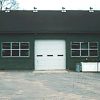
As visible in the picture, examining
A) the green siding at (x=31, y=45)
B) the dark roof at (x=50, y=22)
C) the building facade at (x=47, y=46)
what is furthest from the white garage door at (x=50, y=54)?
the dark roof at (x=50, y=22)

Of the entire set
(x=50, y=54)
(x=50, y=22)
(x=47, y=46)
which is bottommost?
(x=50, y=54)

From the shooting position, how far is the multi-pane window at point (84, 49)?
117ft

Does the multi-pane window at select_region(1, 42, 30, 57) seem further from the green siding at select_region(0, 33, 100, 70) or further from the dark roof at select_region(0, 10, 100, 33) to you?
the dark roof at select_region(0, 10, 100, 33)

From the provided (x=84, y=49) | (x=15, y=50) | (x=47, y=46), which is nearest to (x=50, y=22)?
(x=47, y=46)

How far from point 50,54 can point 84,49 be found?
3212 millimetres

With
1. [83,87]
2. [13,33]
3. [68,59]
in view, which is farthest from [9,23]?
[83,87]

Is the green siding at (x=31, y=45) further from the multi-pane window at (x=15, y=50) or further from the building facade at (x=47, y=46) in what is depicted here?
the multi-pane window at (x=15, y=50)

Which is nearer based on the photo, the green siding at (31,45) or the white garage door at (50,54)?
the green siding at (31,45)

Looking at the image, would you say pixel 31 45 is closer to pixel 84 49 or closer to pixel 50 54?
pixel 50 54

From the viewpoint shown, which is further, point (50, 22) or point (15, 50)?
point (50, 22)

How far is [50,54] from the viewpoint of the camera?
35.5 meters

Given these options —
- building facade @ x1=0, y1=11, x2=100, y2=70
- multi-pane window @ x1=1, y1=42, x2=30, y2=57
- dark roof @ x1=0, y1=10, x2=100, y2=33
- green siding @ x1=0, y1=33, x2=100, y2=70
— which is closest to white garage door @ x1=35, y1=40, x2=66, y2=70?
building facade @ x1=0, y1=11, x2=100, y2=70

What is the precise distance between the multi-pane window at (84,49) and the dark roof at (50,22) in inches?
47.7

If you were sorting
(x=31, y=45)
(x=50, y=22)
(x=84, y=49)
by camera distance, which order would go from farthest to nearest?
(x=50, y=22) → (x=84, y=49) → (x=31, y=45)
